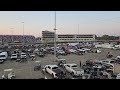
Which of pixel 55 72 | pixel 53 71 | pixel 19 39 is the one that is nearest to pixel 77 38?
pixel 19 39

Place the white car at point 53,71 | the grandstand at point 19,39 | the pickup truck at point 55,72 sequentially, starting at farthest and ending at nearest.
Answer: the grandstand at point 19,39
the white car at point 53,71
the pickup truck at point 55,72

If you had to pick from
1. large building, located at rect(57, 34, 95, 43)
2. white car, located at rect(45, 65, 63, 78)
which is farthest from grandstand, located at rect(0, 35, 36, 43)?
white car, located at rect(45, 65, 63, 78)

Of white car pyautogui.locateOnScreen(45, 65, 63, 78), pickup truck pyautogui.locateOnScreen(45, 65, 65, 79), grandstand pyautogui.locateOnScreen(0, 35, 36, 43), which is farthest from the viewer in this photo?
grandstand pyautogui.locateOnScreen(0, 35, 36, 43)

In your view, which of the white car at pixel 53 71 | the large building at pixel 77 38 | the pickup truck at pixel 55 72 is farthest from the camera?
the large building at pixel 77 38

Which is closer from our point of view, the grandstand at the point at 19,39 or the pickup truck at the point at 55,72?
the pickup truck at the point at 55,72

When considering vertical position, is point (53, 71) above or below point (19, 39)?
below

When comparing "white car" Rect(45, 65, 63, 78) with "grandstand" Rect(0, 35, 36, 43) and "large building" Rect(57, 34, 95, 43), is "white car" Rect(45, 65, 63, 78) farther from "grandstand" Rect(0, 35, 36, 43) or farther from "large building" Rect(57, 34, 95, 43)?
"large building" Rect(57, 34, 95, 43)

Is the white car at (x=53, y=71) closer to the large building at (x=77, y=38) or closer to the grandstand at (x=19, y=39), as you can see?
the grandstand at (x=19, y=39)

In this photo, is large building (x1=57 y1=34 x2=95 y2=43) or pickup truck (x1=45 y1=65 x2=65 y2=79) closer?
pickup truck (x1=45 y1=65 x2=65 y2=79)

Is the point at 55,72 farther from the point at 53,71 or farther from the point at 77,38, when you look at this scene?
the point at 77,38

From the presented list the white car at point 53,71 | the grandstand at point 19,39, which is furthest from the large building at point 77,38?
the white car at point 53,71

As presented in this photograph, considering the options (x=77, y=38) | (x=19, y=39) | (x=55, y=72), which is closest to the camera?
(x=55, y=72)
